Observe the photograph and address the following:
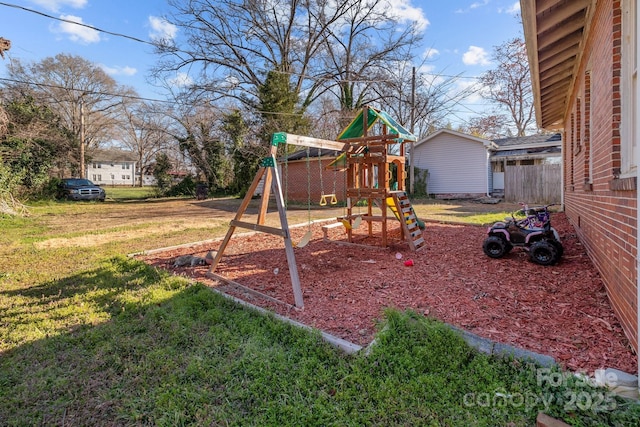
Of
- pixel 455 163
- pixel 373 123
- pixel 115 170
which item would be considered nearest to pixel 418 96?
pixel 455 163

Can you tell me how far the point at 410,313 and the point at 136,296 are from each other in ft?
10.6

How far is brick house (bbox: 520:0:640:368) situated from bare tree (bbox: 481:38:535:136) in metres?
23.3

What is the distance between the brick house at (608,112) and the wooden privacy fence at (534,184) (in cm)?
1143

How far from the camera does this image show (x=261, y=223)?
4.63 m

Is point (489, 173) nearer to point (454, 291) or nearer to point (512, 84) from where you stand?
point (512, 84)

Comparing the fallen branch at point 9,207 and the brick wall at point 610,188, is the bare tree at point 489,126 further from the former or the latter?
the fallen branch at point 9,207

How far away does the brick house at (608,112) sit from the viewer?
255 centimetres

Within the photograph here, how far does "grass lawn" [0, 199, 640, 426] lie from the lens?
1.93 meters

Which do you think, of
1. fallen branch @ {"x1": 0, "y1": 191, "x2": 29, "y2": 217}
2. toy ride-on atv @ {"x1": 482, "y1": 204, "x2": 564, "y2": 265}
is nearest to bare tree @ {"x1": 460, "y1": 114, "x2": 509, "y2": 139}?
toy ride-on atv @ {"x1": 482, "y1": 204, "x2": 564, "y2": 265}

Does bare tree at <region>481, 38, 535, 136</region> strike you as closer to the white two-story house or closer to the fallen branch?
→ the fallen branch

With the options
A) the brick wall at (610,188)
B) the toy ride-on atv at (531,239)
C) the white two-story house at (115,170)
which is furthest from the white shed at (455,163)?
the white two-story house at (115,170)

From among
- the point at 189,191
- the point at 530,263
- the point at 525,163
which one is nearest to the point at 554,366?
the point at 530,263

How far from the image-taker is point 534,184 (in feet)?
52.9

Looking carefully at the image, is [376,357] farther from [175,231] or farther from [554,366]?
[175,231]
